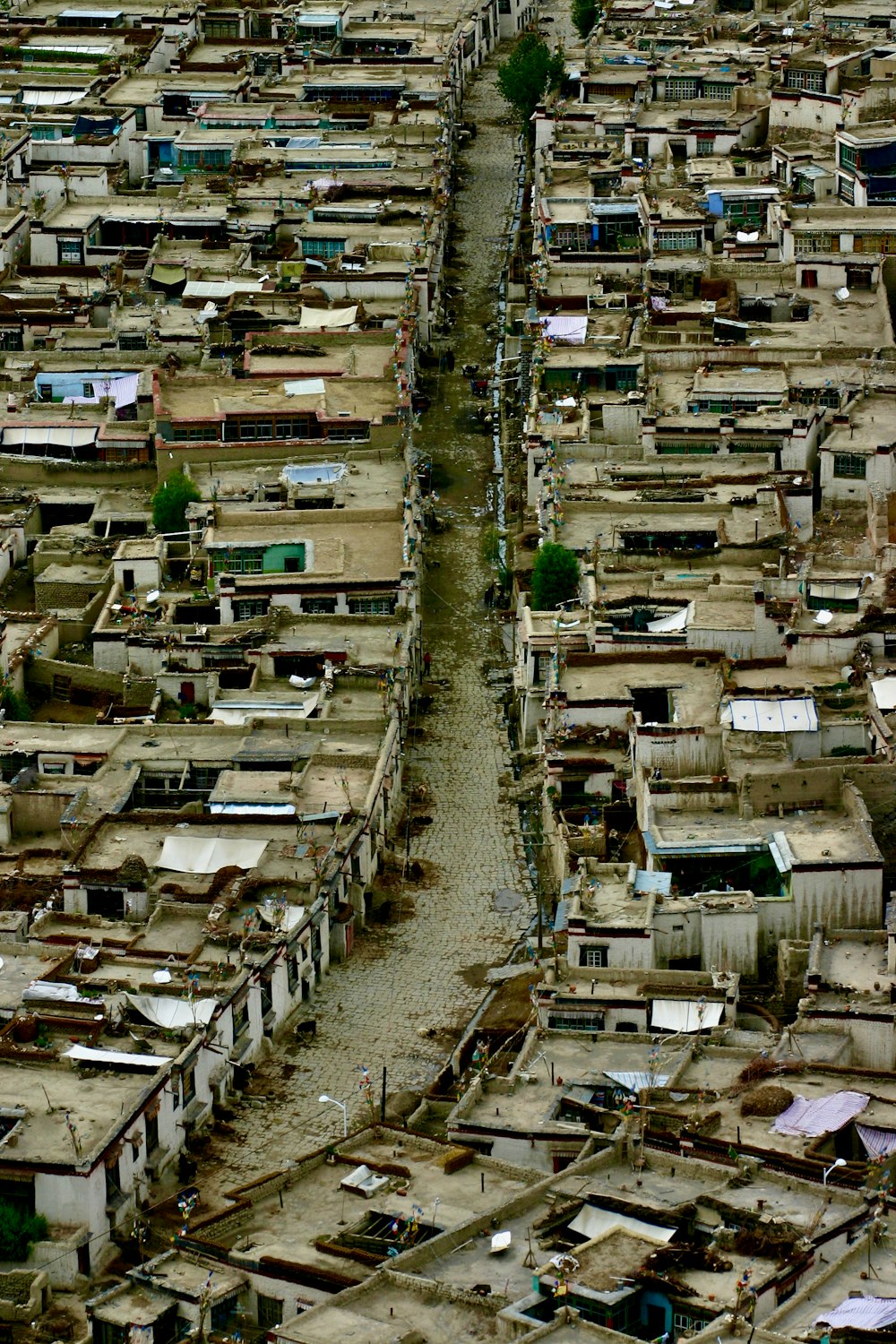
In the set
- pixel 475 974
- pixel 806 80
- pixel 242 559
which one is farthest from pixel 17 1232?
pixel 806 80

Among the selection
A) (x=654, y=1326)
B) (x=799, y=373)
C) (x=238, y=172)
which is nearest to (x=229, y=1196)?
(x=654, y=1326)

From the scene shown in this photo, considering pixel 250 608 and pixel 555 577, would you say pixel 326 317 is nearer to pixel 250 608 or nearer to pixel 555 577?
pixel 250 608

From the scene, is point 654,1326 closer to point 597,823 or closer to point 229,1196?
point 229,1196

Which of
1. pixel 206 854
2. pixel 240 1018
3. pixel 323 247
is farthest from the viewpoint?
pixel 323 247

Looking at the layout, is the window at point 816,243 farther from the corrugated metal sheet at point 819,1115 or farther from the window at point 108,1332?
the window at point 108,1332

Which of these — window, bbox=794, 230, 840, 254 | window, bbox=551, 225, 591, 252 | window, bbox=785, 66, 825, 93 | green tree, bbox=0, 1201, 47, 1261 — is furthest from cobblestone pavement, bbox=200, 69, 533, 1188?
window, bbox=785, 66, 825, 93

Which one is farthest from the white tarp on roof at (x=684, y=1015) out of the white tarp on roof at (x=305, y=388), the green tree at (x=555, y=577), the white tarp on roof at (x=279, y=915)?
the white tarp on roof at (x=305, y=388)
